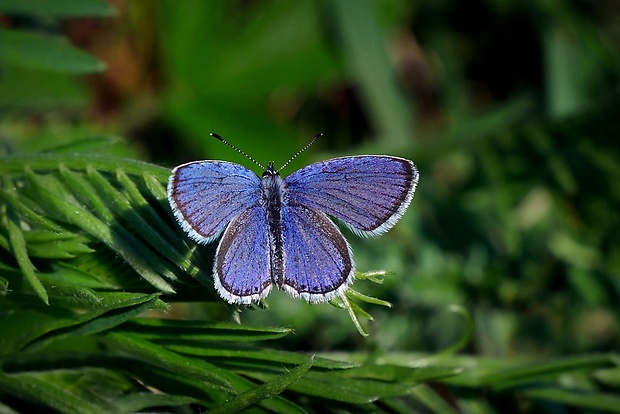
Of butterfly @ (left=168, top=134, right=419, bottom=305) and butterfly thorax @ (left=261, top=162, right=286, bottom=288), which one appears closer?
butterfly @ (left=168, top=134, right=419, bottom=305)

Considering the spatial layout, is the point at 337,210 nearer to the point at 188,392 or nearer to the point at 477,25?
the point at 188,392

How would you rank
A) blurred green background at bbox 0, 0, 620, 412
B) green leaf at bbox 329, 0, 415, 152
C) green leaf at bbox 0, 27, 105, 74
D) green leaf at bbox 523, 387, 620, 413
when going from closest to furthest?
green leaf at bbox 523, 387, 620, 413, green leaf at bbox 0, 27, 105, 74, blurred green background at bbox 0, 0, 620, 412, green leaf at bbox 329, 0, 415, 152

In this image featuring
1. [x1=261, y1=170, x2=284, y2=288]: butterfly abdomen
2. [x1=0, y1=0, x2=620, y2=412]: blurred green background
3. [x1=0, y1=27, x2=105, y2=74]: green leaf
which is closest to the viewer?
[x1=261, y1=170, x2=284, y2=288]: butterfly abdomen

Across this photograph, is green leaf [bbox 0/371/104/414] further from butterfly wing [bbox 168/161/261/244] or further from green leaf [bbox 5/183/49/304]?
butterfly wing [bbox 168/161/261/244]

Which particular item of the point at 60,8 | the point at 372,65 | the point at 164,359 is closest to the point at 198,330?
the point at 164,359

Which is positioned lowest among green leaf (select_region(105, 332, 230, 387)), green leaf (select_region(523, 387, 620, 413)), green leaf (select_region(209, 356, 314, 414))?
green leaf (select_region(523, 387, 620, 413))

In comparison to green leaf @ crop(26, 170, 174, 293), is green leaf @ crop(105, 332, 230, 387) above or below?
below

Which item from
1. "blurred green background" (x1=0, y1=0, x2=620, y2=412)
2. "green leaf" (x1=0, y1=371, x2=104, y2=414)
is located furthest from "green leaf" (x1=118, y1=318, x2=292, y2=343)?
"blurred green background" (x1=0, y1=0, x2=620, y2=412)

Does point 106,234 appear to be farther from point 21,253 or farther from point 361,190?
point 361,190

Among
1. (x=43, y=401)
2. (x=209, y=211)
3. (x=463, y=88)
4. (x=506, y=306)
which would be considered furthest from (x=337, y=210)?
(x=463, y=88)
